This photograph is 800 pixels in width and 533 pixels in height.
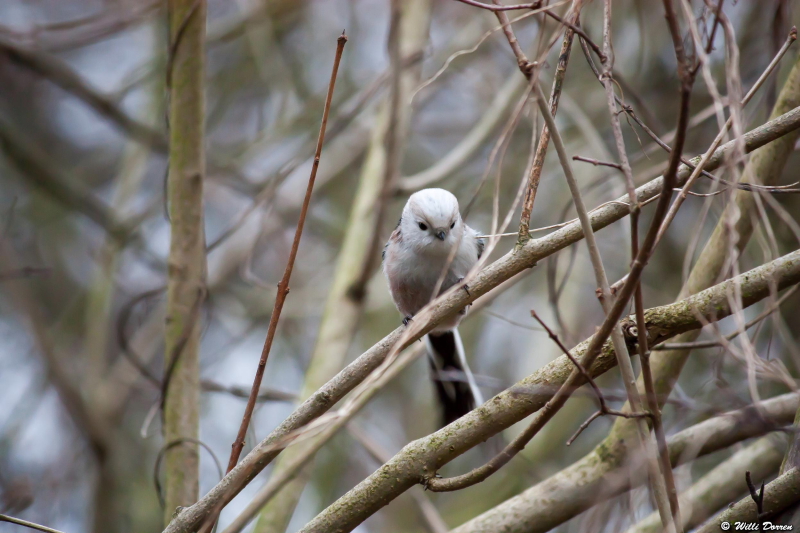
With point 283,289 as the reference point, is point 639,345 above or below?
below

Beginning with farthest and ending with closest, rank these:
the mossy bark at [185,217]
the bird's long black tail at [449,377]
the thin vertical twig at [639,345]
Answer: the bird's long black tail at [449,377]
the mossy bark at [185,217]
the thin vertical twig at [639,345]

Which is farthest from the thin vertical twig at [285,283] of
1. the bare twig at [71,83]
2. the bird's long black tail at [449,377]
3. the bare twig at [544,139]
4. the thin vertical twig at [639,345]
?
the bare twig at [71,83]

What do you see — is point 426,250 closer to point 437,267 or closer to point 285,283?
point 437,267

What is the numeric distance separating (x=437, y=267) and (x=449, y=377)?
749mm

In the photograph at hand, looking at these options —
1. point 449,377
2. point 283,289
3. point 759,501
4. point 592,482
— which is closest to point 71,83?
point 449,377

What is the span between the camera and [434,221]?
3762 mm

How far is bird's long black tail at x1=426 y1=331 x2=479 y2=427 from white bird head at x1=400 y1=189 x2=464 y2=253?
85 centimetres

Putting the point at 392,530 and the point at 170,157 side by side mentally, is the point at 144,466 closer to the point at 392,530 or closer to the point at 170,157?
the point at 392,530

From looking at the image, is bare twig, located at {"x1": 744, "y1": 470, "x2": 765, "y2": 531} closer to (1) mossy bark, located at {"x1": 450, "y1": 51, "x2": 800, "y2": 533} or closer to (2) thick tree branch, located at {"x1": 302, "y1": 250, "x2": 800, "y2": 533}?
A: (2) thick tree branch, located at {"x1": 302, "y1": 250, "x2": 800, "y2": 533}

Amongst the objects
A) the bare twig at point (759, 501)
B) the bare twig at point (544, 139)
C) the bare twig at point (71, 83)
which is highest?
the bare twig at point (71, 83)

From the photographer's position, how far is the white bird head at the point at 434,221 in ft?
12.3

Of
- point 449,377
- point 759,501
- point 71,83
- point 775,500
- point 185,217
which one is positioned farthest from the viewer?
point 71,83

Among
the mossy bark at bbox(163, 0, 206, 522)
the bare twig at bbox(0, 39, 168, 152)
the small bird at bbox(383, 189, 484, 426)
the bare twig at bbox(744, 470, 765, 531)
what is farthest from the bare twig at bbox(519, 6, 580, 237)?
the bare twig at bbox(0, 39, 168, 152)

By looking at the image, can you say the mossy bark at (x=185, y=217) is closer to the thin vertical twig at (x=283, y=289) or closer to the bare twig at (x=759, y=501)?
the thin vertical twig at (x=283, y=289)
